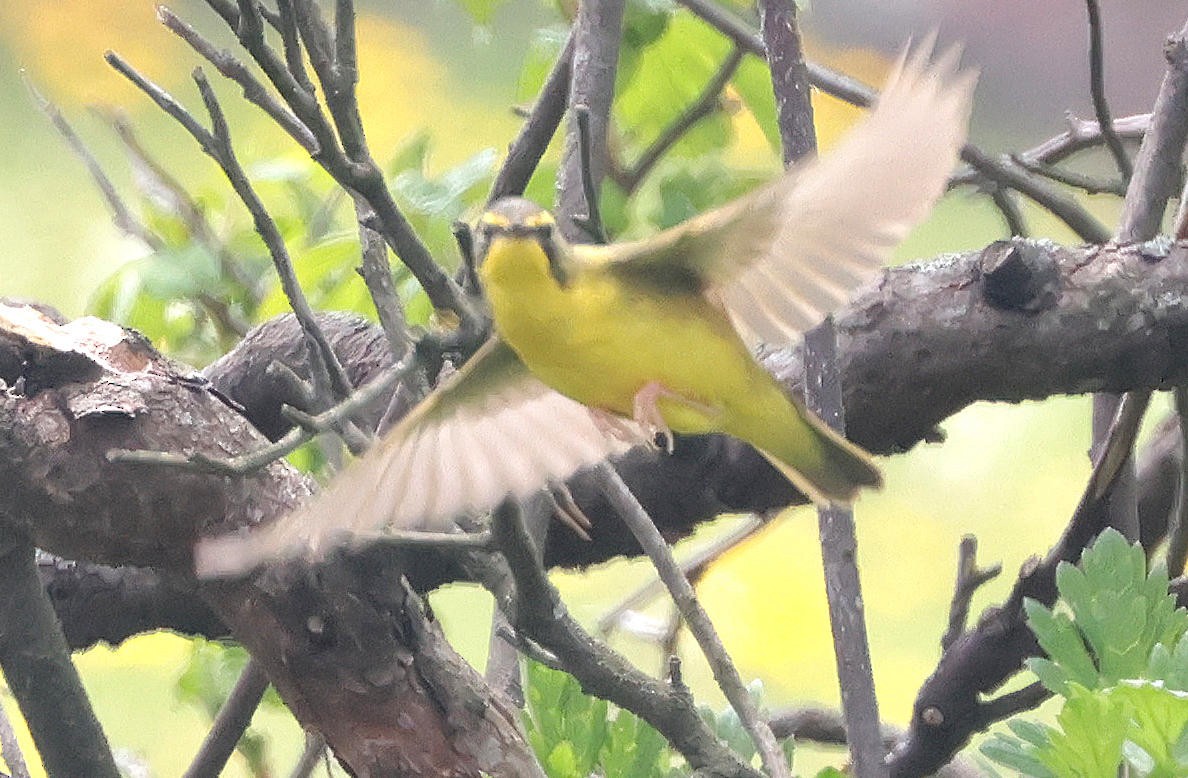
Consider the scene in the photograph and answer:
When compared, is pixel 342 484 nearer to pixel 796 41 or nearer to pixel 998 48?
pixel 796 41

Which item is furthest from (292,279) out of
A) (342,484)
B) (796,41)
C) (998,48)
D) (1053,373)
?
(998,48)

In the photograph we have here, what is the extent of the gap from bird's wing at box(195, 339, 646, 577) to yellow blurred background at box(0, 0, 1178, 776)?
0.74m

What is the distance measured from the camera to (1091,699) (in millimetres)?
325

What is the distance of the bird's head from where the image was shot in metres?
0.36

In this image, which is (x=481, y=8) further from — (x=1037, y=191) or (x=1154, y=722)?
(x=1154, y=722)

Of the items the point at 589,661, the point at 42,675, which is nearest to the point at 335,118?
the point at 589,661

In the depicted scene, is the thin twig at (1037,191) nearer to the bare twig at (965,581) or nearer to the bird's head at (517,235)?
the bare twig at (965,581)

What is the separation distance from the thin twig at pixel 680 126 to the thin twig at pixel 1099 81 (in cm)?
17

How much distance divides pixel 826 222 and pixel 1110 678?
16 cm

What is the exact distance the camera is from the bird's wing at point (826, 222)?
0.36 meters

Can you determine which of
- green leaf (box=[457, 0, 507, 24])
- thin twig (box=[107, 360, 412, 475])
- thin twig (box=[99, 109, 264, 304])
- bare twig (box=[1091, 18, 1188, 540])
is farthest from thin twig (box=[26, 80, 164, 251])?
bare twig (box=[1091, 18, 1188, 540])

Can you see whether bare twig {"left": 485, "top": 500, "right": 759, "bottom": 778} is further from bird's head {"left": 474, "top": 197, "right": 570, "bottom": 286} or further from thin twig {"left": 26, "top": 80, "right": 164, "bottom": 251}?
thin twig {"left": 26, "top": 80, "right": 164, "bottom": 251}

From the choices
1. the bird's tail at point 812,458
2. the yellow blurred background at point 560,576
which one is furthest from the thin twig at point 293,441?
the yellow blurred background at point 560,576

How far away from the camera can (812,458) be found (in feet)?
1.44
